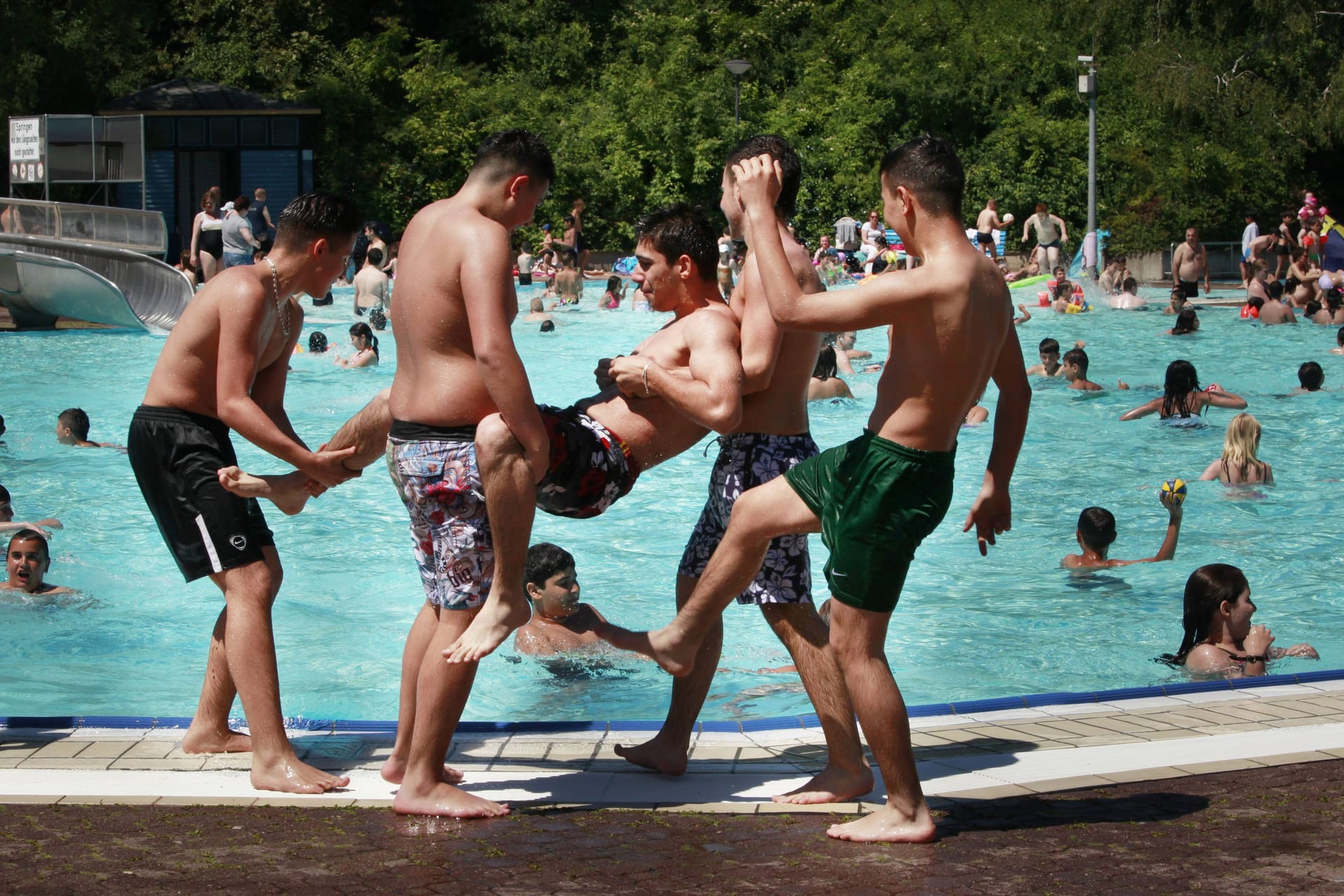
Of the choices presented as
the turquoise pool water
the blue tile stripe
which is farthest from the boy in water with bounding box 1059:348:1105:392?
the blue tile stripe

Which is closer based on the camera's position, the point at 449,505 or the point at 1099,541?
the point at 449,505

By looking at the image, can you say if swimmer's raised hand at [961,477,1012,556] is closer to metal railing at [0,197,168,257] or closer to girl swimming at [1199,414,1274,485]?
girl swimming at [1199,414,1274,485]

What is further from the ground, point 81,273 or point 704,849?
point 704,849

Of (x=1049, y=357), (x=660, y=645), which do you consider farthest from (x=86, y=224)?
(x=660, y=645)

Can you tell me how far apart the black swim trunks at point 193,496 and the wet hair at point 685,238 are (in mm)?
1415

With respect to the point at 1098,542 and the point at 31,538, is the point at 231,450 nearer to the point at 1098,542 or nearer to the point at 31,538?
the point at 31,538

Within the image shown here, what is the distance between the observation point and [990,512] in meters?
3.95

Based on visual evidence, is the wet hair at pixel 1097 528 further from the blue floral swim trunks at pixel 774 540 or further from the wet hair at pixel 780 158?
the wet hair at pixel 780 158

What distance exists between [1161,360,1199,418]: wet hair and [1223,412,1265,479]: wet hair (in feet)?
6.71

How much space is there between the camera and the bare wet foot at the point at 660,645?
3891 mm

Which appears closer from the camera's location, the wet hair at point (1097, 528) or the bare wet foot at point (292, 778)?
the bare wet foot at point (292, 778)

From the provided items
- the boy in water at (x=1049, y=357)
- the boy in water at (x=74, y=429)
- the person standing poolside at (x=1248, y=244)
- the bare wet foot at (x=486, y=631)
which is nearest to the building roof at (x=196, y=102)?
the person standing poolside at (x=1248, y=244)

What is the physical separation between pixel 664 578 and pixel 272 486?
4.94m

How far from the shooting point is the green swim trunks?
3.55 meters
